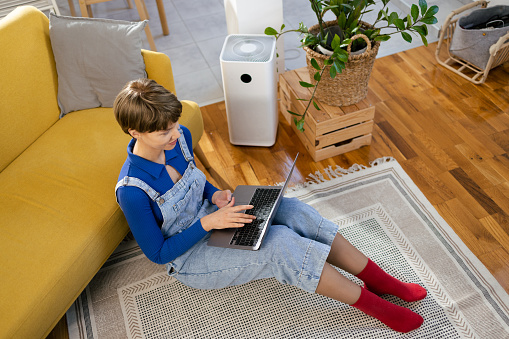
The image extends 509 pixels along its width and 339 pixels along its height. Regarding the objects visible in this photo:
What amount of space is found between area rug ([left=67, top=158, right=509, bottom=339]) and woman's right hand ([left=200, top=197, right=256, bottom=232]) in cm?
45

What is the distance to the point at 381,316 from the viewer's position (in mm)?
1546

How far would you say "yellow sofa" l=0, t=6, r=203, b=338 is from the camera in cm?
154

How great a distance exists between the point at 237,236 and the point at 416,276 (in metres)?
0.77

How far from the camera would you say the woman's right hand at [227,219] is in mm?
1474

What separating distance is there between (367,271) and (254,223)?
0.44 meters

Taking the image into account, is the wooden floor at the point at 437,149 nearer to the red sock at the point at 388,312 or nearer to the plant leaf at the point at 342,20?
the red sock at the point at 388,312

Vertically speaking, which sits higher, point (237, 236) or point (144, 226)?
point (144, 226)

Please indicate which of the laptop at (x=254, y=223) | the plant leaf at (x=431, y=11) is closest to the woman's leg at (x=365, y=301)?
the laptop at (x=254, y=223)

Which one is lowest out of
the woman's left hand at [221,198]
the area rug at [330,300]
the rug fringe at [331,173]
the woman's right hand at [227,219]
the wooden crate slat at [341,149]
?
the area rug at [330,300]

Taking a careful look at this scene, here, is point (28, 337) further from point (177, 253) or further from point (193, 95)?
point (193, 95)

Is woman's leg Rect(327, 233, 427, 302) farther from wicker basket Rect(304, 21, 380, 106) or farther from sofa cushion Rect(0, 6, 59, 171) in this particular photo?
sofa cushion Rect(0, 6, 59, 171)

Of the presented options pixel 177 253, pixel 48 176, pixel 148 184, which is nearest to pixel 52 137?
pixel 48 176

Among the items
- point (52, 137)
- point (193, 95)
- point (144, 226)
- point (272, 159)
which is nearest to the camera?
point (144, 226)

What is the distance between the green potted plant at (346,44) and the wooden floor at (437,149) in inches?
13.0
